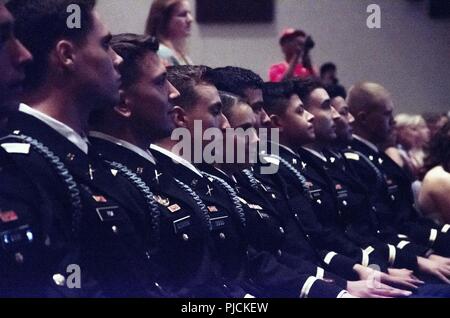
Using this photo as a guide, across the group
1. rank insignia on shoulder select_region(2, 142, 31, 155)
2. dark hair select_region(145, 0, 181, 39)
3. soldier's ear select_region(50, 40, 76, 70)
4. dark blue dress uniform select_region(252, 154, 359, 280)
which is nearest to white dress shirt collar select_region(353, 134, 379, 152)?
dark blue dress uniform select_region(252, 154, 359, 280)

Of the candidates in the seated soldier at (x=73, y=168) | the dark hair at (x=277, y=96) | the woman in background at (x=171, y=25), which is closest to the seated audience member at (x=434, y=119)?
the dark hair at (x=277, y=96)

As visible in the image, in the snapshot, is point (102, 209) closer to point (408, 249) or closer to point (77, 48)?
point (77, 48)

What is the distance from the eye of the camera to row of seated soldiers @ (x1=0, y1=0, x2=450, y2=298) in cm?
186

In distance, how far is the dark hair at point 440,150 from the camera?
3.55 metres

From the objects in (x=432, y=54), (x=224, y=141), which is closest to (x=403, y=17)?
(x=432, y=54)

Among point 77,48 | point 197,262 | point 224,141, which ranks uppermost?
point 77,48

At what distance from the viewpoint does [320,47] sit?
4102 millimetres

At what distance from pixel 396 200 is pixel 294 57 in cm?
73

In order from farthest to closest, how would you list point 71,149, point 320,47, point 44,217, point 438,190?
point 320,47, point 438,190, point 71,149, point 44,217

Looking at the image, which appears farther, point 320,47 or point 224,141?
point 320,47

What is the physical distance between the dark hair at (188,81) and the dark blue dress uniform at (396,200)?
42.9 inches

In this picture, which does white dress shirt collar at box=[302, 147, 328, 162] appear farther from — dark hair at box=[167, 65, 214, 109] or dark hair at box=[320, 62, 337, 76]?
dark hair at box=[320, 62, 337, 76]

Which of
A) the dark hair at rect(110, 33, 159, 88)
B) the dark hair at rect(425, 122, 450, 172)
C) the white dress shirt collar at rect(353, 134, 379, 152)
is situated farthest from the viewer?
the white dress shirt collar at rect(353, 134, 379, 152)

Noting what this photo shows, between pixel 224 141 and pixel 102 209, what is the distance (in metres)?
0.77
